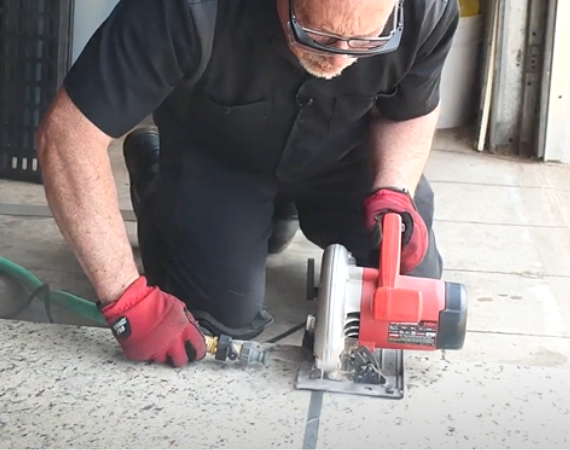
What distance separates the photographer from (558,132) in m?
3.88

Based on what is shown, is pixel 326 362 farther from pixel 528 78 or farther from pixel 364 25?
pixel 528 78

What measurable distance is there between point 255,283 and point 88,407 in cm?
94

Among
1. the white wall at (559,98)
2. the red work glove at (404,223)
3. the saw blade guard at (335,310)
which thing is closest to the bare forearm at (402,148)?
the red work glove at (404,223)

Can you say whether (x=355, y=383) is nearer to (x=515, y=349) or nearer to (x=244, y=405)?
(x=244, y=405)

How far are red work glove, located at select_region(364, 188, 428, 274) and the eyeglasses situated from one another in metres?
0.38

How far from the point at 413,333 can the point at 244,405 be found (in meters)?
0.32

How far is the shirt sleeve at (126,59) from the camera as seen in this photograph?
1.62 meters

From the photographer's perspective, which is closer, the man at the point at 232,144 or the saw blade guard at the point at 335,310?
the saw blade guard at the point at 335,310

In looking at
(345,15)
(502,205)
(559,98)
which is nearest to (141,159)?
(345,15)

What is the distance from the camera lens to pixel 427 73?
1.98 m

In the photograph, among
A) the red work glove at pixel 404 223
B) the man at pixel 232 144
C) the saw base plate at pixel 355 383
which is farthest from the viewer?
the red work glove at pixel 404 223

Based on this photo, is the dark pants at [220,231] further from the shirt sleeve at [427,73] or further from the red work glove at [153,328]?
the red work glove at [153,328]

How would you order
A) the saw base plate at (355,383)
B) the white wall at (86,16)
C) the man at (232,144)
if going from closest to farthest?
the saw base plate at (355,383) < the man at (232,144) < the white wall at (86,16)

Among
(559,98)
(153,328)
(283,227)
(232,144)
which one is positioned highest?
(559,98)
